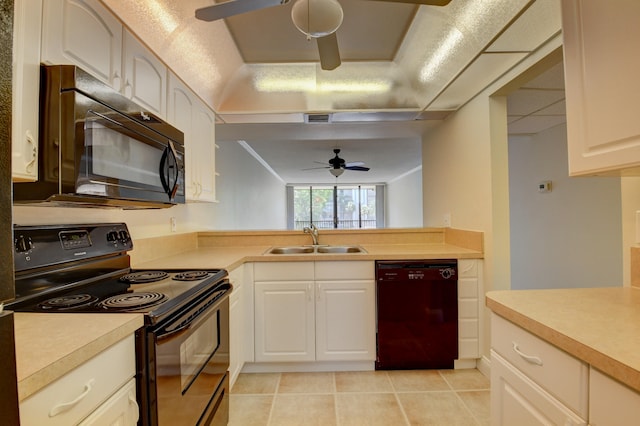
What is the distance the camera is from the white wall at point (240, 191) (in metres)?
3.62

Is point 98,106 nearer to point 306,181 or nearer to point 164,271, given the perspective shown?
point 164,271

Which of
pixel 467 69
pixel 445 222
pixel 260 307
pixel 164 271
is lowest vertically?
pixel 260 307

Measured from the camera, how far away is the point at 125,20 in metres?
1.39

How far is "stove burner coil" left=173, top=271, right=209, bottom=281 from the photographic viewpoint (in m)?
1.51

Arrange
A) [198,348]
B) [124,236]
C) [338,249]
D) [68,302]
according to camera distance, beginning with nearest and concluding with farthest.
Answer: [68,302]
[198,348]
[124,236]
[338,249]

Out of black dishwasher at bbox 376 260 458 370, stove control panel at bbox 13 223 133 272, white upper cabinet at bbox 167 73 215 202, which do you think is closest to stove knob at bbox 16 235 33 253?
stove control panel at bbox 13 223 133 272

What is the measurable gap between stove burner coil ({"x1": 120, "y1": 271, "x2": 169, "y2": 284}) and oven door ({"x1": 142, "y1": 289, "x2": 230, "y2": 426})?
1.10 ft

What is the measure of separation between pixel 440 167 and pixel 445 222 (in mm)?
549

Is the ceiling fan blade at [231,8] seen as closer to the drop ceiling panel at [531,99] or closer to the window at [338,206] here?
the drop ceiling panel at [531,99]

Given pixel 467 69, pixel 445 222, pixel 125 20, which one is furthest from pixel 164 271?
pixel 445 222

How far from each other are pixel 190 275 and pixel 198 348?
0.41m

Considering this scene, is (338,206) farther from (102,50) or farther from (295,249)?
(102,50)

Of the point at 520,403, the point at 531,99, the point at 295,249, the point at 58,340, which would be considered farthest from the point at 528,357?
the point at 531,99

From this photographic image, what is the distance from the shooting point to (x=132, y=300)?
3.62 ft
